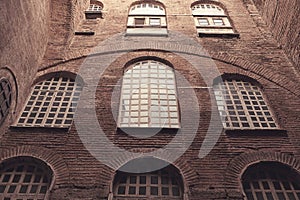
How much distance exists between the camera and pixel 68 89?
810 cm

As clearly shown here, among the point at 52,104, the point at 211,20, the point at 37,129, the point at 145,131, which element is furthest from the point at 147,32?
the point at 37,129

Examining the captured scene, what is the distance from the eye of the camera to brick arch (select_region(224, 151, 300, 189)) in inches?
228

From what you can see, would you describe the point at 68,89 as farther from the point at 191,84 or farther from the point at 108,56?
the point at 191,84

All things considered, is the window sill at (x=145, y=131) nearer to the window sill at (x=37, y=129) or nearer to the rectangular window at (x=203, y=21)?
the window sill at (x=37, y=129)

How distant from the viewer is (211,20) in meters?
11.4

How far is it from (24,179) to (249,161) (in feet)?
13.3

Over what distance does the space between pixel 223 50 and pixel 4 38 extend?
580cm

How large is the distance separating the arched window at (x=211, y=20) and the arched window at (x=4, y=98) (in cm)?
584

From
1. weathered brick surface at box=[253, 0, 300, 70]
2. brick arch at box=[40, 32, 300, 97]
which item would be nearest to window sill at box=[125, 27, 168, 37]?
brick arch at box=[40, 32, 300, 97]

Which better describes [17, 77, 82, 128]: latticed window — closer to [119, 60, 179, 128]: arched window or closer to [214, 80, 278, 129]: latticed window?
[119, 60, 179, 128]: arched window

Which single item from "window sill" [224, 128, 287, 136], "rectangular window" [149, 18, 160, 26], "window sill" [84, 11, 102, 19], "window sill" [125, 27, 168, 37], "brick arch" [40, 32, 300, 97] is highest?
"window sill" [84, 11, 102, 19]

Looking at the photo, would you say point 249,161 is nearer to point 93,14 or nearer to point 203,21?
point 203,21

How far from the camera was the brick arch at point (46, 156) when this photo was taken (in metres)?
5.76

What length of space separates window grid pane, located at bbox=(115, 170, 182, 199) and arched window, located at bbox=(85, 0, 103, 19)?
6930 mm
